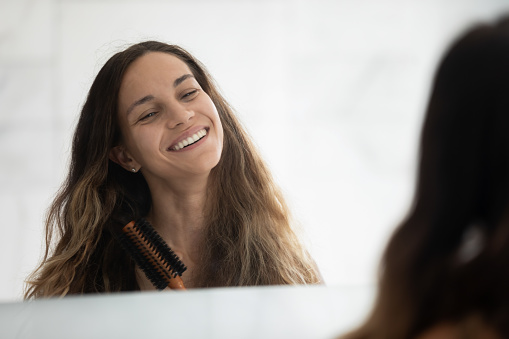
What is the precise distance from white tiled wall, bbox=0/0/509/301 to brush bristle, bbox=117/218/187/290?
0.16 metres

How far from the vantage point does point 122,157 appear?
3.48 feet

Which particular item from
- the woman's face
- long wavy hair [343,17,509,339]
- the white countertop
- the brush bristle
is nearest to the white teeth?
the woman's face

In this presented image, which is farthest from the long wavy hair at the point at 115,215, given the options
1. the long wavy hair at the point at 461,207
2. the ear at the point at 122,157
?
the long wavy hair at the point at 461,207

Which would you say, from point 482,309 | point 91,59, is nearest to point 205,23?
point 91,59

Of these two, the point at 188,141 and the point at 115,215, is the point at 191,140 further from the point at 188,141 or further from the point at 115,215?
the point at 115,215

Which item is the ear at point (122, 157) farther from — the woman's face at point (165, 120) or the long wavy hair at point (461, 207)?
the long wavy hair at point (461, 207)

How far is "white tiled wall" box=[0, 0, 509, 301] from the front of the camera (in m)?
1.07

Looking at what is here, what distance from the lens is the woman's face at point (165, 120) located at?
1053 mm

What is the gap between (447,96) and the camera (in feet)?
1.76

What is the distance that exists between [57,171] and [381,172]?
0.61 meters

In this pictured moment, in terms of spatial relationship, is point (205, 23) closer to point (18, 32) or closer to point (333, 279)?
point (18, 32)

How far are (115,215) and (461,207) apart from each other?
672 mm

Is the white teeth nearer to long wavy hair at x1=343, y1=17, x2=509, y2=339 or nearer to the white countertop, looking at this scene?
the white countertop

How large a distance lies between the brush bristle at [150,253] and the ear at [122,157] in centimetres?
10
